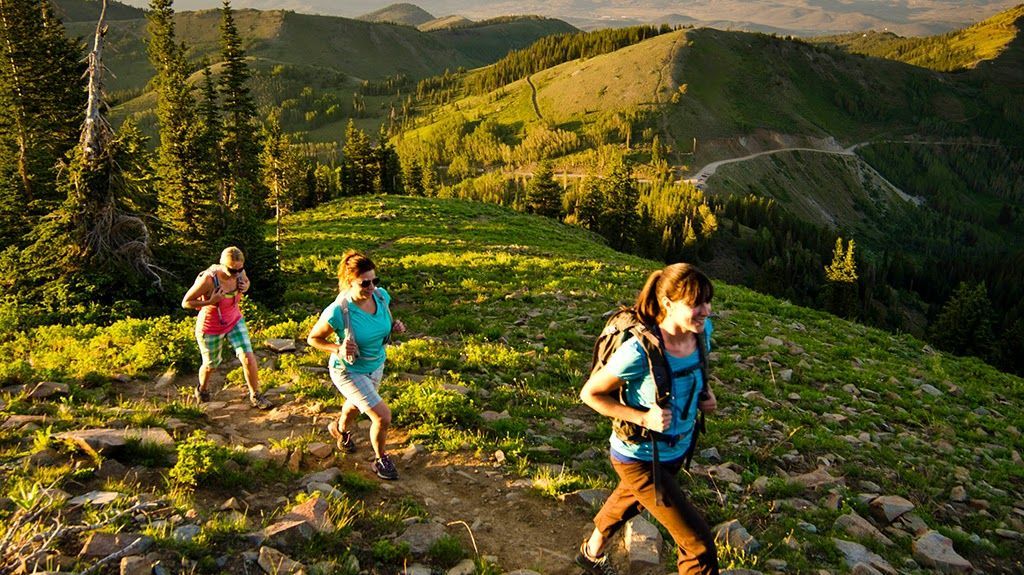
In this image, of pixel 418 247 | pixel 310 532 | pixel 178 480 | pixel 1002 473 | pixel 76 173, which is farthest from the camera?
pixel 418 247

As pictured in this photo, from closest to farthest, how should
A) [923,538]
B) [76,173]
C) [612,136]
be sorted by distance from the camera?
[923,538]
[76,173]
[612,136]

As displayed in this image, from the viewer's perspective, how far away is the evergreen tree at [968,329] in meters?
59.0

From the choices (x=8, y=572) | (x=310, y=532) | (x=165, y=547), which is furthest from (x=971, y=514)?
(x=8, y=572)

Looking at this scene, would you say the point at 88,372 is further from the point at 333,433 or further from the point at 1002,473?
the point at 1002,473

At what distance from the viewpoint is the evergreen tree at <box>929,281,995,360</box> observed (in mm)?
59031

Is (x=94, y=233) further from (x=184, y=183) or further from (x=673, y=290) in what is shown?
(x=673, y=290)

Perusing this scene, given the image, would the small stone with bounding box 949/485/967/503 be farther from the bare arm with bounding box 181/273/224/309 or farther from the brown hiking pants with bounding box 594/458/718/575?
the bare arm with bounding box 181/273/224/309

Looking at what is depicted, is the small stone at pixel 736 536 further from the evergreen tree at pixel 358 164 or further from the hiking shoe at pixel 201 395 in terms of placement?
the evergreen tree at pixel 358 164

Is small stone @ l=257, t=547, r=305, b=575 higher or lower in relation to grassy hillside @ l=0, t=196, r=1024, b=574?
higher

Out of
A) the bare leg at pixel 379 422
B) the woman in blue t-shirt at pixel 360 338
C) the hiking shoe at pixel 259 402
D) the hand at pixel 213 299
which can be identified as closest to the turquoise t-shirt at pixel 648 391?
the bare leg at pixel 379 422

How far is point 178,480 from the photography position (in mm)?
6520

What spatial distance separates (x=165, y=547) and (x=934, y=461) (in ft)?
41.1

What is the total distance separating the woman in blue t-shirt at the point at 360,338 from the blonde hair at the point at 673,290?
3873mm

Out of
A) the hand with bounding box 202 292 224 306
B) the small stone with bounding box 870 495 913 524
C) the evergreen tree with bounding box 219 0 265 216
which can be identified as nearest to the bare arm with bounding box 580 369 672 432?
the small stone with bounding box 870 495 913 524
